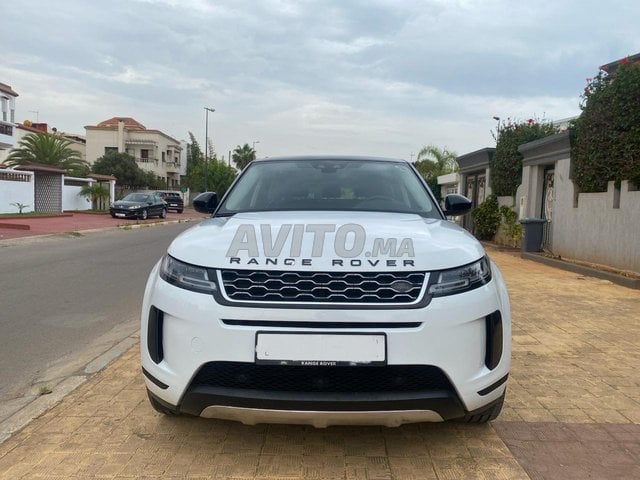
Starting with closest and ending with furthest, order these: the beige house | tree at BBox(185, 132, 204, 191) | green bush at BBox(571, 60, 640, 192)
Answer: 1. green bush at BBox(571, 60, 640, 192)
2. the beige house
3. tree at BBox(185, 132, 204, 191)

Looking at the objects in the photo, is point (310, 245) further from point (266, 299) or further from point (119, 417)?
point (119, 417)

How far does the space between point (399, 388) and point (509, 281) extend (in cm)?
716

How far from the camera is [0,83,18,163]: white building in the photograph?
3550 cm

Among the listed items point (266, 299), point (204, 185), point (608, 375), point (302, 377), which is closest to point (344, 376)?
point (302, 377)

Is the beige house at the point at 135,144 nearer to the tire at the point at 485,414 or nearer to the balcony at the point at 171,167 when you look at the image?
the balcony at the point at 171,167

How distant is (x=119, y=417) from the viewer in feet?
10.5

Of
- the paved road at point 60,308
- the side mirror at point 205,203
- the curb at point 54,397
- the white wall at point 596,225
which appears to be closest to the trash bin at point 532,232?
the white wall at point 596,225

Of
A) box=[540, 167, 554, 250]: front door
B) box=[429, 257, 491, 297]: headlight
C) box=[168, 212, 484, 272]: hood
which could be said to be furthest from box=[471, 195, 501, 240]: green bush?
box=[429, 257, 491, 297]: headlight

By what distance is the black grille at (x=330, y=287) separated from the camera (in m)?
2.35

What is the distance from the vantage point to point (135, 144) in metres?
62.4

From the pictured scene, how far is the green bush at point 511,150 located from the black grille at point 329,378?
587 inches

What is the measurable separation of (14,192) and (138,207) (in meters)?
5.65

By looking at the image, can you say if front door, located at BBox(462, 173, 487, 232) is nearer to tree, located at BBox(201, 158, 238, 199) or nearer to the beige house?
tree, located at BBox(201, 158, 238, 199)

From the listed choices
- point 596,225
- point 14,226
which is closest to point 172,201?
point 14,226
